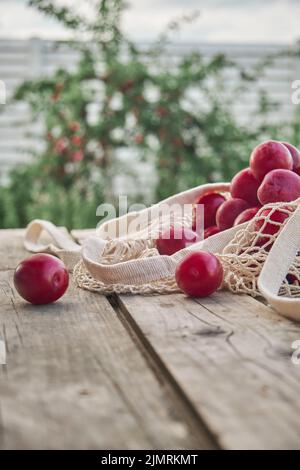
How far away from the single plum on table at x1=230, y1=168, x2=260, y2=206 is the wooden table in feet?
1.21

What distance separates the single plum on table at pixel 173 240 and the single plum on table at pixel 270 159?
208 millimetres

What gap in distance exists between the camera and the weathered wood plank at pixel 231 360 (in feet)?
2.08

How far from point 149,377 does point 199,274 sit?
1.42 feet

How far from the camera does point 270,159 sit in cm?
147

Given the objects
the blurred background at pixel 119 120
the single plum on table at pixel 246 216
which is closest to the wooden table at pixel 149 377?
the single plum on table at pixel 246 216

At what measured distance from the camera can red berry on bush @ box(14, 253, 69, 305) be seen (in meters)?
1.19

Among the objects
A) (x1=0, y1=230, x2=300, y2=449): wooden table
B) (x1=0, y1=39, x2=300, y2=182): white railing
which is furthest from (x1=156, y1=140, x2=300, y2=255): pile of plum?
(x1=0, y1=39, x2=300, y2=182): white railing

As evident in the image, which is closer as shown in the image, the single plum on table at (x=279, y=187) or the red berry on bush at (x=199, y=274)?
the red berry on bush at (x=199, y=274)

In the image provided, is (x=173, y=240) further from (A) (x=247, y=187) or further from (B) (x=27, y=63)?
(B) (x=27, y=63)

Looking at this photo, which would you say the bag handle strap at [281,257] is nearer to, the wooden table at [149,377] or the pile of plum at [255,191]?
the wooden table at [149,377]

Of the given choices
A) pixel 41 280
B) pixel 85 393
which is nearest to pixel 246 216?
pixel 41 280

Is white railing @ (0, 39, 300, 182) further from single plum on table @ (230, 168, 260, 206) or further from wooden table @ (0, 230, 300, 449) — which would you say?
wooden table @ (0, 230, 300, 449)

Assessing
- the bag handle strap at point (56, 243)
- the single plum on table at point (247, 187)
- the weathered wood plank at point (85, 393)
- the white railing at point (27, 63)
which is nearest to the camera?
the weathered wood plank at point (85, 393)
